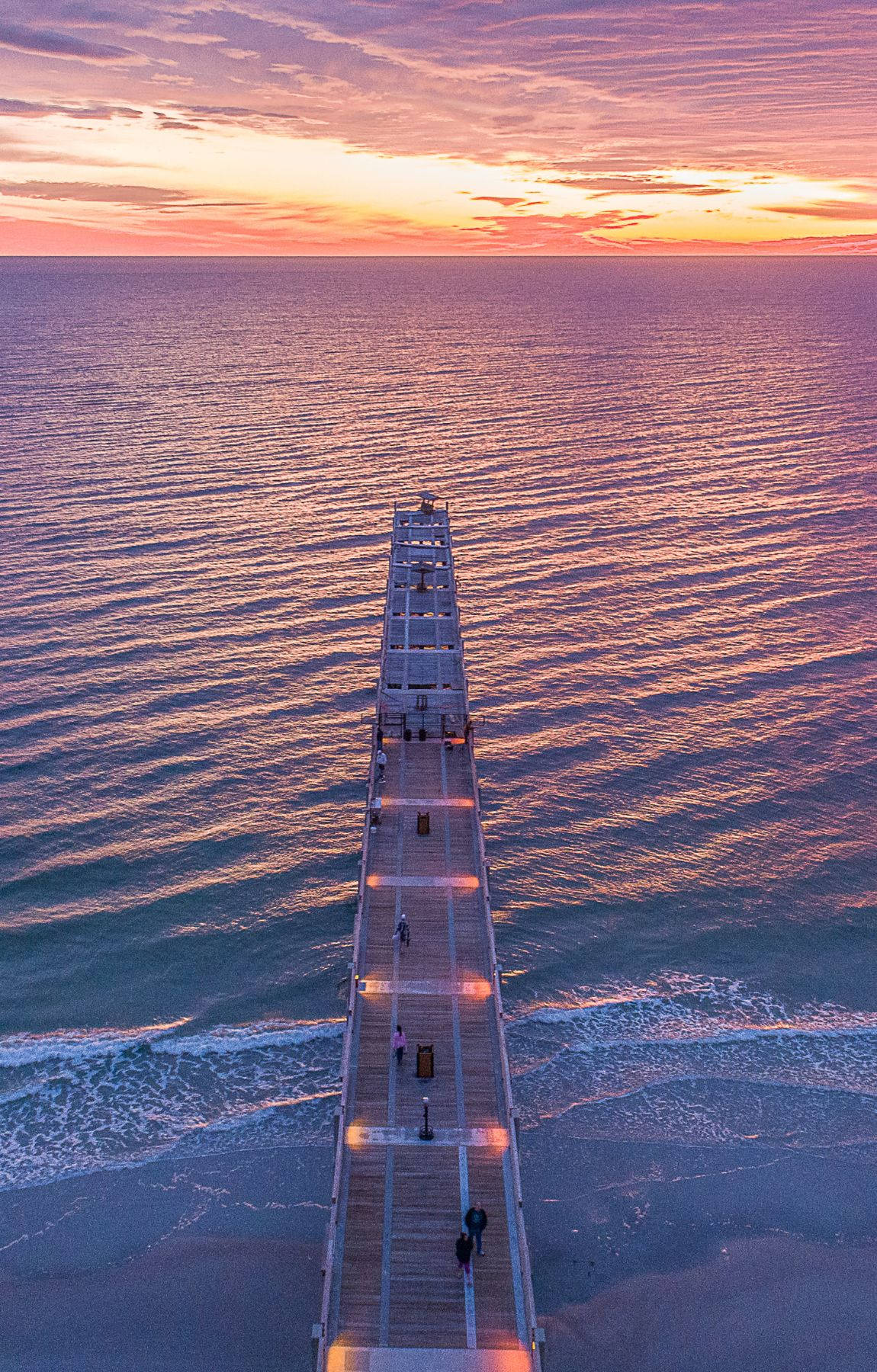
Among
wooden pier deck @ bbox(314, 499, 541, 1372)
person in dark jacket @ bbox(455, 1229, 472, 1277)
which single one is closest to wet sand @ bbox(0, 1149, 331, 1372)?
wooden pier deck @ bbox(314, 499, 541, 1372)

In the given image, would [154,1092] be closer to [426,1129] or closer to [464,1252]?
[426,1129]

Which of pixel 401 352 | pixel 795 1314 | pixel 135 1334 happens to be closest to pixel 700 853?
pixel 795 1314

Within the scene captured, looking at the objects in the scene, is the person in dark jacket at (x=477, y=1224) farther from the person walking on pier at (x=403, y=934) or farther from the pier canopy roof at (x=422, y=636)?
the pier canopy roof at (x=422, y=636)

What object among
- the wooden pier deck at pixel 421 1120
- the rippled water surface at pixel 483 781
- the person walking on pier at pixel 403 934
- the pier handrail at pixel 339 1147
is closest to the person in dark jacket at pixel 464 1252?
the wooden pier deck at pixel 421 1120

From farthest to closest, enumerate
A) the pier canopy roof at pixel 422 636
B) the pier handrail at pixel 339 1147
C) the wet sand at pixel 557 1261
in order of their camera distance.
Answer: the pier canopy roof at pixel 422 636 < the wet sand at pixel 557 1261 < the pier handrail at pixel 339 1147

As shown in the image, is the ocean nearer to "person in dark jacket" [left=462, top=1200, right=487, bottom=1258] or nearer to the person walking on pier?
the person walking on pier

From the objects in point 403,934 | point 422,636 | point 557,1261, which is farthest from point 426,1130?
point 422,636
